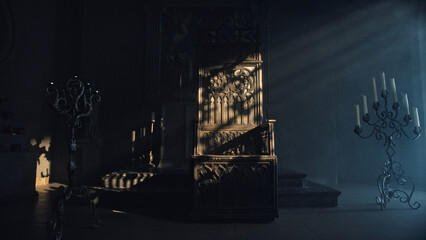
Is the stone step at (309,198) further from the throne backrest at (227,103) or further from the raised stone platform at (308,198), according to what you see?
the throne backrest at (227,103)

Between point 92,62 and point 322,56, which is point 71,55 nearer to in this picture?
point 92,62

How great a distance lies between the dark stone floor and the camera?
7.97 feet

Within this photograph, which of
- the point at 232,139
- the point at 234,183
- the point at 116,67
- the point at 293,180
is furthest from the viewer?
the point at 116,67

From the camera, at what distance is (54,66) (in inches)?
241

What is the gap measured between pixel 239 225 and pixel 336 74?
552cm

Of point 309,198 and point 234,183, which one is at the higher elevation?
point 234,183

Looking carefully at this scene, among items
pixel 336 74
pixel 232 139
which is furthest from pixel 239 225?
pixel 336 74

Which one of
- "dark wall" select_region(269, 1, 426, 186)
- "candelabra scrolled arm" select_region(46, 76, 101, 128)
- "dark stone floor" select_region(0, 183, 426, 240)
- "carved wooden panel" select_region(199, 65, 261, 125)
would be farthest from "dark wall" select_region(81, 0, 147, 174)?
"candelabra scrolled arm" select_region(46, 76, 101, 128)

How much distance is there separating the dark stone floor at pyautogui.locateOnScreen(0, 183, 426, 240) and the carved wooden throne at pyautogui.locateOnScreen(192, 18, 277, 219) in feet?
0.74

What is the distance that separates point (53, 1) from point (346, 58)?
23.8ft

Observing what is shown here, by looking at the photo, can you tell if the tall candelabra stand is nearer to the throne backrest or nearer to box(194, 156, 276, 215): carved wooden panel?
box(194, 156, 276, 215): carved wooden panel

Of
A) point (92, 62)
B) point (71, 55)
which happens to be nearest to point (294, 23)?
point (92, 62)

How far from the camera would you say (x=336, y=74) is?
6883mm

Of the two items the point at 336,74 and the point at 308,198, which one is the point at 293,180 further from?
the point at 336,74
